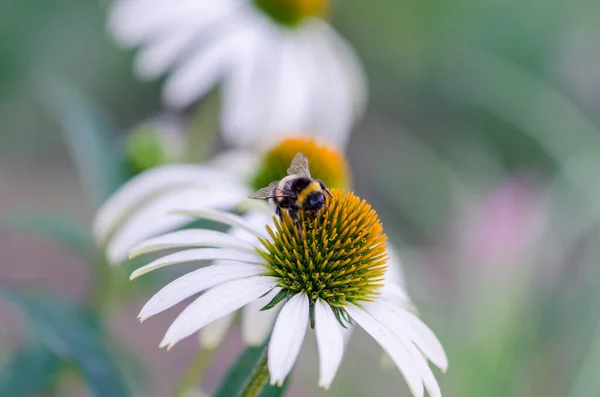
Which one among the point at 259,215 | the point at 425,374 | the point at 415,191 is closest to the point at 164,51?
the point at 259,215

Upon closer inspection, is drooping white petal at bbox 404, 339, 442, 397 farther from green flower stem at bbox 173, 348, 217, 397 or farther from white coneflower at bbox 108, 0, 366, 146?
white coneflower at bbox 108, 0, 366, 146

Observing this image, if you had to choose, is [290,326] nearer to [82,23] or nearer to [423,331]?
[423,331]

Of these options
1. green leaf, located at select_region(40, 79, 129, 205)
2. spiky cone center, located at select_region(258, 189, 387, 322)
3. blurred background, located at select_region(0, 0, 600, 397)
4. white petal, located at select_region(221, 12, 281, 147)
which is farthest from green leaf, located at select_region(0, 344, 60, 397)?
white petal, located at select_region(221, 12, 281, 147)

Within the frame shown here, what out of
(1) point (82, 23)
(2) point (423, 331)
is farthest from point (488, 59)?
(2) point (423, 331)

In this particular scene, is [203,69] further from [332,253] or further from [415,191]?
[415,191]

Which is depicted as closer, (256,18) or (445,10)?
(256,18)

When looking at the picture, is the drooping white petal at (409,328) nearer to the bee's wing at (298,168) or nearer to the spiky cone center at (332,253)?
the spiky cone center at (332,253)

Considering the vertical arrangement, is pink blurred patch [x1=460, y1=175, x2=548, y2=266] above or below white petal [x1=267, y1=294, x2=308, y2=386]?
above
